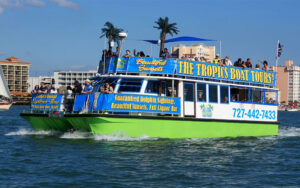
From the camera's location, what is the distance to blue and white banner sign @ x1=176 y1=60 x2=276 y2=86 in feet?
65.9

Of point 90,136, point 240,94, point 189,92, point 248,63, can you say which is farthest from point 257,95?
point 90,136

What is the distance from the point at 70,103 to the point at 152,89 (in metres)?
3.93

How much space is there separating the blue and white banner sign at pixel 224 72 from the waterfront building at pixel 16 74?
594ft

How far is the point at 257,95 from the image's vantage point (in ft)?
76.7

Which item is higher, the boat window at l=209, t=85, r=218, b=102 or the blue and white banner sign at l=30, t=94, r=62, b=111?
the boat window at l=209, t=85, r=218, b=102

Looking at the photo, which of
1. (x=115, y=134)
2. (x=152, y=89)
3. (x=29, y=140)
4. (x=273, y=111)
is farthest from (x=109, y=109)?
(x=273, y=111)

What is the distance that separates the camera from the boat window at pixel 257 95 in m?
23.0

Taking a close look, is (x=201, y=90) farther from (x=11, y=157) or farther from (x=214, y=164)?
(x=11, y=157)

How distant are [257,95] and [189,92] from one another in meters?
4.72

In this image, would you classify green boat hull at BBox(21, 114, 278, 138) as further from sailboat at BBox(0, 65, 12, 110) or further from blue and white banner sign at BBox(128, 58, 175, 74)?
sailboat at BBox(0, 65, 12, 110)

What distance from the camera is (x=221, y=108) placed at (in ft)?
69.4

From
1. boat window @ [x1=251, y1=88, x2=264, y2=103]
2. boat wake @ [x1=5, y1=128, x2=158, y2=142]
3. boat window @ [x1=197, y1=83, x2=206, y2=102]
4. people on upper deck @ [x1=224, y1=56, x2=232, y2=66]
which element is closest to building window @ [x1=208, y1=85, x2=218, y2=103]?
boat window @ [x1=197, y1=83, x2=206, y2=102]

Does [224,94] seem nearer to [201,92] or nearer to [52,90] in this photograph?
[201,92]

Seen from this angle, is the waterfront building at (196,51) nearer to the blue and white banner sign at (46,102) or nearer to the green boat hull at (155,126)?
the green boat hull at (155,126)
